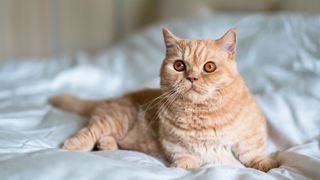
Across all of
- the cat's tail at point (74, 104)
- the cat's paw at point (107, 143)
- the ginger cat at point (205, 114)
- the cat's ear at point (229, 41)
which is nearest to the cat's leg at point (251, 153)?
the ginger cat at point (205, 114)

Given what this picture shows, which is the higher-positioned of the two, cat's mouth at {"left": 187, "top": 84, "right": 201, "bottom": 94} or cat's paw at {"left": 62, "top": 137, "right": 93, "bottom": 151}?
cat's mouth at {"left": 187, "top": 84, "right": 201, "bottom": 94}

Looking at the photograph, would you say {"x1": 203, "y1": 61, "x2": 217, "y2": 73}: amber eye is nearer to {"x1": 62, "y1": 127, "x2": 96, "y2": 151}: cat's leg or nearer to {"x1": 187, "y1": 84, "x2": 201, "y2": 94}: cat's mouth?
{"x1": 187, "y1": 84, "x2": 201, "y2": 94}: cat's mouth

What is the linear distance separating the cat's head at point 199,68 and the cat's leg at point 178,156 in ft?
0.49

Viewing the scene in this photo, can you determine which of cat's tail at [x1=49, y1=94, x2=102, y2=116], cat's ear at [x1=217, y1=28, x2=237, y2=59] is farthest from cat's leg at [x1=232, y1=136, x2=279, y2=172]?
cat's tail at [x1=49, y1=94, x2=102, y2=116]

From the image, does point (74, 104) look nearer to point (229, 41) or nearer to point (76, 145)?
point (76, 145)

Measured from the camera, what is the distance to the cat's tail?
1456 mm

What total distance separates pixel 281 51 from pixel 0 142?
1.14 metres

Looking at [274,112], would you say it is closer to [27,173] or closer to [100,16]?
[27,173]

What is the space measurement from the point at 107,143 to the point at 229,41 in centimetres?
48

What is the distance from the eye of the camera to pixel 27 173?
31.8 inches

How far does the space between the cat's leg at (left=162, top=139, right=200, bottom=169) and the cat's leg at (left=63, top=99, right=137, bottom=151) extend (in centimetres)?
18

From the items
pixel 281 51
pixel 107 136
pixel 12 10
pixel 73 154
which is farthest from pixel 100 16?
pixel 73 154

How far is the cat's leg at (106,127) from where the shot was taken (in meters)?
1.12

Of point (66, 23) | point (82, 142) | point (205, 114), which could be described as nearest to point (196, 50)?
point (205, 114)
